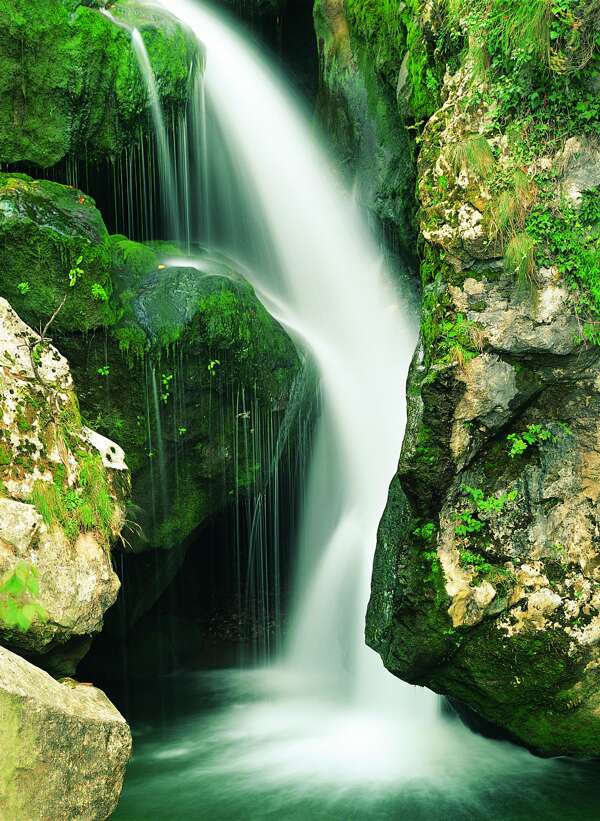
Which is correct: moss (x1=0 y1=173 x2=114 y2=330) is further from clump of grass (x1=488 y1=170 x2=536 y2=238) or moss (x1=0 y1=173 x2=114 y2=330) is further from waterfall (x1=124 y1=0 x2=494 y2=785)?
clump of grass (x1=488 y1=170 x2=536 y2=238)

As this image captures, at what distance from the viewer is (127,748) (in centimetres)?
434

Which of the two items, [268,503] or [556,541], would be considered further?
[268,503]

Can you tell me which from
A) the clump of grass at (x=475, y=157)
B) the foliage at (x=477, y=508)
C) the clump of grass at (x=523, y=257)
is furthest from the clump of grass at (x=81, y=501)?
the clump of grass at (x=475, y=157)

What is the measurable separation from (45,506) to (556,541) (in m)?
3.23

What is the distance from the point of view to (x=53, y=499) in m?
4.85

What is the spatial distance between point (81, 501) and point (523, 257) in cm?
322

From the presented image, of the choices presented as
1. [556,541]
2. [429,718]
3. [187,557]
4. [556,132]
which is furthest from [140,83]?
[429,718]

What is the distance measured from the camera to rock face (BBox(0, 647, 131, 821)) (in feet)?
11.9

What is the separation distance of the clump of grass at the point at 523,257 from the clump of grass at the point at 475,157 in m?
0.53

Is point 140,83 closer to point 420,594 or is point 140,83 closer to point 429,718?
point 420,594

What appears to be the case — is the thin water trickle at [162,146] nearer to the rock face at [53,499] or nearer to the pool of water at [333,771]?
the rock face at [53,499]

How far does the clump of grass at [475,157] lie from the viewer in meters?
5.18

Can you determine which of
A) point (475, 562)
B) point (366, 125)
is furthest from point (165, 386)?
point (366, 125)

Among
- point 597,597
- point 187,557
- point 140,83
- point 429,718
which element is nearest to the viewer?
point 597,597
